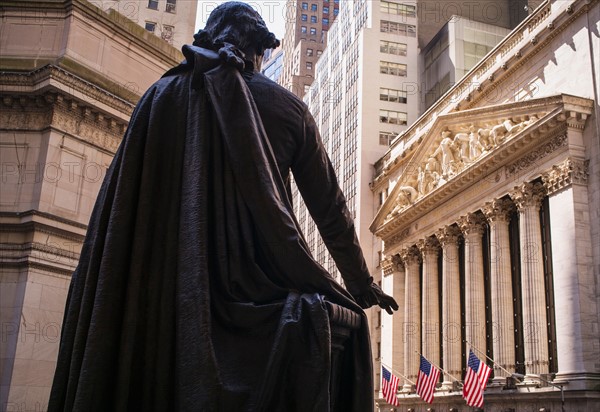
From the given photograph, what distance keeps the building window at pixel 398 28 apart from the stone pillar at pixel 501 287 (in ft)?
107

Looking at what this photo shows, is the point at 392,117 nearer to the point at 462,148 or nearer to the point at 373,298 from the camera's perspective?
the point at 462,148

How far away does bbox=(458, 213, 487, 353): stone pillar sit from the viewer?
4075 centimetres

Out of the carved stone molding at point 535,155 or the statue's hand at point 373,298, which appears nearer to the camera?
the statue's hand at point 373,298

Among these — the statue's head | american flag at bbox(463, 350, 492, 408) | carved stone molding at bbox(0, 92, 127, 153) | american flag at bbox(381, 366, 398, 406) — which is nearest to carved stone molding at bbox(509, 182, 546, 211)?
american flag at bbox(463, 350, 492, 408)

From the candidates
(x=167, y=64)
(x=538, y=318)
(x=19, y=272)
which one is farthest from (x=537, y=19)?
(x=19, y=272)

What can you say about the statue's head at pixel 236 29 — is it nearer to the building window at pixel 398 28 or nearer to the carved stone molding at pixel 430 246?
the carved stone molding at pixel 430 246

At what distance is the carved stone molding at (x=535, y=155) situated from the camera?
34875 millimetres

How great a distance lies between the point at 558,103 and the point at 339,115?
140 feet

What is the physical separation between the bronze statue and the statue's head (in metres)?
0.08

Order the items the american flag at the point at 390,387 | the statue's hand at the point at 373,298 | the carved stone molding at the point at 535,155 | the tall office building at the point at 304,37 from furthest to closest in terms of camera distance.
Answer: the tall office building at the point at 304,37 → the american flag at the point at 390,387 → the carved stone molding at the point at 535,155 → the statue's hand at the point at 373,298

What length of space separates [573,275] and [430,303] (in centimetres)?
1649

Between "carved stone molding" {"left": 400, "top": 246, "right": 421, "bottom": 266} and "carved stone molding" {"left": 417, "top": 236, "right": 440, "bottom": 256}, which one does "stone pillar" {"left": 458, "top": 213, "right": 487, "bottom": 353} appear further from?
"carved stone molding" {"left": 400, "top": 246, "right": 421, "bottom": 266}

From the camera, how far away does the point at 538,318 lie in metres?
34.6

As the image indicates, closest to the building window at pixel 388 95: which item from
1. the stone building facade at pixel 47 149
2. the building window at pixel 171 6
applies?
the building window at pixel 171 6
